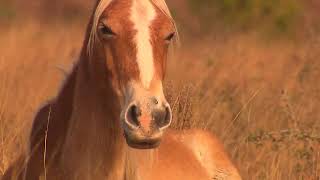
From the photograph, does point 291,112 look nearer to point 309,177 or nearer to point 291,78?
point 309,177

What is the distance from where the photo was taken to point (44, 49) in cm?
1232

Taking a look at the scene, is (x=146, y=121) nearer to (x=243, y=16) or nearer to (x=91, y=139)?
(x=91, y=139)

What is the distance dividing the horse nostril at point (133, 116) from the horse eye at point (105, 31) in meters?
0.44

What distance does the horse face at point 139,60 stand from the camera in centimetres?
409

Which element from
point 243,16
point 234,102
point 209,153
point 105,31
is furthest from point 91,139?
point 243,16

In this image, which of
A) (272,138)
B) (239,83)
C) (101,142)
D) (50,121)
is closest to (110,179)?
(101,142)

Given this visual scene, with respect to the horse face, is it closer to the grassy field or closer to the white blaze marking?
the white blaze marking

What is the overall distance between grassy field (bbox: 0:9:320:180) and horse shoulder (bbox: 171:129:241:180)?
0.20 metres

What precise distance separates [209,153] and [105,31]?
2.03m

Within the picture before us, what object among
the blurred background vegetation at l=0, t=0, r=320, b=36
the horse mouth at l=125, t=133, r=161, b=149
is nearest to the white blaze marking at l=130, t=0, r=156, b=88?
the horse mouth at l=125, t=133, r=161, b=149

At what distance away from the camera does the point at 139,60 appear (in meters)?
4.25

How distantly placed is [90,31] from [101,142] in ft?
1.74

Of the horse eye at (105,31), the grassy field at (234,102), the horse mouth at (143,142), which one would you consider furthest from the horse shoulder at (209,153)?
the horse mouth at (143,142)

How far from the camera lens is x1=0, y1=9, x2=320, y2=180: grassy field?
21.0ft
